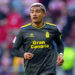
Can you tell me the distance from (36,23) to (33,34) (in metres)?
0.23

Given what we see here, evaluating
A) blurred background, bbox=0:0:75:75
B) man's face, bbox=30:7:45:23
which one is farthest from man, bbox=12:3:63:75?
blurred background, bbox=0:0:75:75

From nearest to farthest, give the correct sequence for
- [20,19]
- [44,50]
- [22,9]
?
[44,50], [20,19], [22,9]

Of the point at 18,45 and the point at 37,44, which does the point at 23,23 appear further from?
the point at 37,44

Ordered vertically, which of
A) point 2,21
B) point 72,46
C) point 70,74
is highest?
point 2,21

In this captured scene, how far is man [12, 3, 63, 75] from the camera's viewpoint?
22.8 ft

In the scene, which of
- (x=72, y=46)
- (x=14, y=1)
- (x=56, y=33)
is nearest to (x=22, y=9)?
(x=14, y=1)

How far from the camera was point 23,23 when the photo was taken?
13125mm

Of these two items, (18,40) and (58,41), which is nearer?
(18,40)

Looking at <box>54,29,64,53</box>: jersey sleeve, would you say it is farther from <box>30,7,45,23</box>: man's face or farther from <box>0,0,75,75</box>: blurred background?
<box>0,0,75,75</box>: blurred background

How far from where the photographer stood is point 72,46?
12.4 metres

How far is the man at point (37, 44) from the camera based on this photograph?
6.96 meters

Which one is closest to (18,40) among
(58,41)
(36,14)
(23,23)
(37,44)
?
(37,44)

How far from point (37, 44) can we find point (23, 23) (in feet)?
20.5

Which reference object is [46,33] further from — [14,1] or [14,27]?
[14,1]
